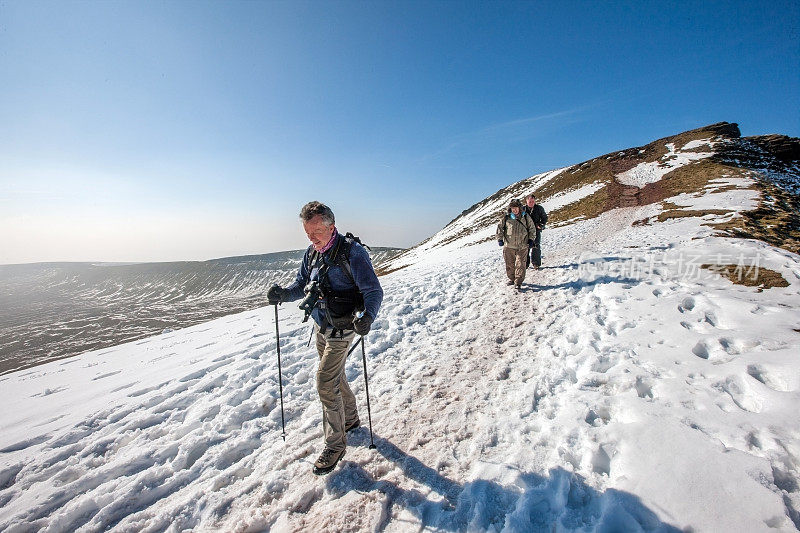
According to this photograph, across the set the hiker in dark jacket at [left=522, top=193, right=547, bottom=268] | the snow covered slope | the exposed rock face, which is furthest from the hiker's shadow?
the exposed rock face

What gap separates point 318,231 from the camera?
13.2ft

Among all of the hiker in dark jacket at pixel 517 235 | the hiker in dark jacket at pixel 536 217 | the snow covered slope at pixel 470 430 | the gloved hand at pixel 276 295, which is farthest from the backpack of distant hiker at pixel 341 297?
the hiker in dark jacket at pixel 536 217

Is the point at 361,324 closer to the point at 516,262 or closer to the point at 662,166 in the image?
the point at 516,262

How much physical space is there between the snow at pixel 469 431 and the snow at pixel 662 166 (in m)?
42.0

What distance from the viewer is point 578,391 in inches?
188

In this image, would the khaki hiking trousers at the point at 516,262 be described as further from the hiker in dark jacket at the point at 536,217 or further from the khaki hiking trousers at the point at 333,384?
the khaki hiking trousers at the point at 333,384

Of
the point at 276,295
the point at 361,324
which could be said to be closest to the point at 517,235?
the point at 361,324

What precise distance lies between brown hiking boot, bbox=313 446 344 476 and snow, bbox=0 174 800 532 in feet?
0.35

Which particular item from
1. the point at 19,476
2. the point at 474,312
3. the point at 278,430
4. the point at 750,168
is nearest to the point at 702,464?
the point at 278,430

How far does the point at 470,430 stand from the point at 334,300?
8.99 ft

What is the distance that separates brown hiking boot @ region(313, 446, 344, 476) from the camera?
12.8ft

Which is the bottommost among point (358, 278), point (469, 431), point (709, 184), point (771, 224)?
point (469, 431)

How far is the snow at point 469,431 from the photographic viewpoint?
3.12 metres

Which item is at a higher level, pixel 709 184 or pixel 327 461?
pixel 709 184
